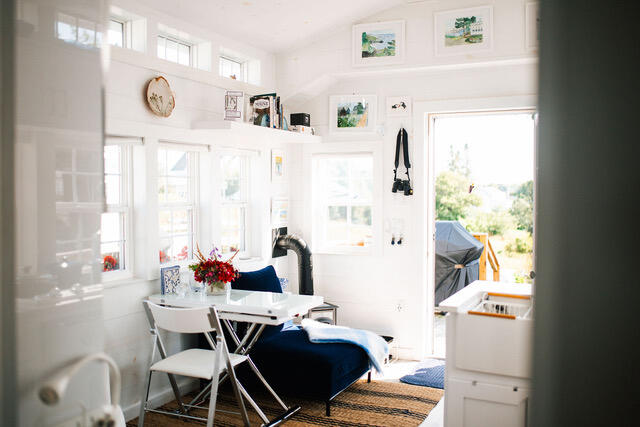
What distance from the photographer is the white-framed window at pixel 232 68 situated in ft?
18.2

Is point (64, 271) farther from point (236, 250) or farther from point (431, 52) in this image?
point (431, 52)

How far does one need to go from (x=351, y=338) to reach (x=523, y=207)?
5001mm

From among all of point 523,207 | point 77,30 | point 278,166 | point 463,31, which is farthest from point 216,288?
point 523,207

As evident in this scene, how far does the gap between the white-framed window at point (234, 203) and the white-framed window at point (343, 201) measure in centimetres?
87

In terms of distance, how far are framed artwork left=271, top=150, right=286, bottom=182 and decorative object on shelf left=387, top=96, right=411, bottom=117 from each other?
1.26 metres

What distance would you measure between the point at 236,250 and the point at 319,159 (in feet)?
4.76

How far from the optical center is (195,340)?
16.2ft

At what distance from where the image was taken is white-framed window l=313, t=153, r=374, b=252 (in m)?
6.26

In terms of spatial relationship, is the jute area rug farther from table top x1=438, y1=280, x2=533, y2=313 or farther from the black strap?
the black strap

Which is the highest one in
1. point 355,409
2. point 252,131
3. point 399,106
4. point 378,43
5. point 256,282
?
point 378,43

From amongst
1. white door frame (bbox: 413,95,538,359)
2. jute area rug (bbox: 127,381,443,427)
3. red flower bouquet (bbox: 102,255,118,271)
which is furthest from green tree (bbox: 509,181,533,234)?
red flower bouquet (bbox: 102,255,118,271)

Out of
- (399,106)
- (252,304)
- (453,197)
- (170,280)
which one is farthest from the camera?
(453,197)

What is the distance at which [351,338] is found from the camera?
484 cm

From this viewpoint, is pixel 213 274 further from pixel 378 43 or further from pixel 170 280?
pixel 378 43
